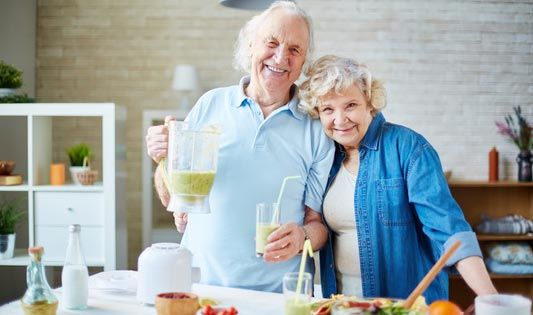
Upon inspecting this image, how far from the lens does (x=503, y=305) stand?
1.58m

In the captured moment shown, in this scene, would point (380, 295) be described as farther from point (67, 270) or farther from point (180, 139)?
point (67, 270)

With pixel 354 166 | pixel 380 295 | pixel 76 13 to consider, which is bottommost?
pixel 380 295

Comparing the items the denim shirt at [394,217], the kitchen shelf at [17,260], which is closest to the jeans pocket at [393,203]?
the denim shirt at [394,217]

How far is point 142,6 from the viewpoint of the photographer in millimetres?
6242

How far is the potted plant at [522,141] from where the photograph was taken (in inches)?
231

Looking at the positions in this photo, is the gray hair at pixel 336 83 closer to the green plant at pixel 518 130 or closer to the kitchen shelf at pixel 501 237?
the kitchen shelf at pixel 501 237

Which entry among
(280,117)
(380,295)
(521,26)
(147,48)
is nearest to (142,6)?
(147,48)

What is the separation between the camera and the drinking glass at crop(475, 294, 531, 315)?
5.07ft

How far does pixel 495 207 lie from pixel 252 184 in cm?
429

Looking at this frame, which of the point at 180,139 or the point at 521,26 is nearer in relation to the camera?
the point at 180,139

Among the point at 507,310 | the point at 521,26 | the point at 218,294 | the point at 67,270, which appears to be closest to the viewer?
the point at 507,310

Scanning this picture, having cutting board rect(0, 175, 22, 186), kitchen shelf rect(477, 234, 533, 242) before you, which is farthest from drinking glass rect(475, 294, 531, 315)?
kitchen shelf rect(477, 234, 533, 242)

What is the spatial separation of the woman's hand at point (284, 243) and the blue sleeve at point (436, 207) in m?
0.38

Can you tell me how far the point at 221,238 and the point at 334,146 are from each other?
1.63 feet
